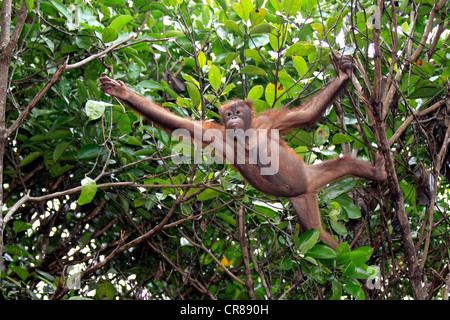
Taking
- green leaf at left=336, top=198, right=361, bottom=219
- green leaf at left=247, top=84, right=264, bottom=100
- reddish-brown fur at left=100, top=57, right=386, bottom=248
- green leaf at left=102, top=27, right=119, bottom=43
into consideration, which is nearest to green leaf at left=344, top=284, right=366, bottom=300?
reddish-brown fur at left=100, top=57, right=386, bottom=248

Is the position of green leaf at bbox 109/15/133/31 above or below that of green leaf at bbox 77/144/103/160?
above

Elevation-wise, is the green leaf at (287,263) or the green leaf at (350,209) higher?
the green leaf at (350,209)

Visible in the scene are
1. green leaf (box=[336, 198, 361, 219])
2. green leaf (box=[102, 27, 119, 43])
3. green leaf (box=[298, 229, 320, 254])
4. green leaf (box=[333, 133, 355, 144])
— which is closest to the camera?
green leaf (box=[298, 229, 320, 254])

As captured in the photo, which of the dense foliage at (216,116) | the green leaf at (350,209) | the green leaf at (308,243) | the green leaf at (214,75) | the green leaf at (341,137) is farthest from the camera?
the green leaf at (350,209)

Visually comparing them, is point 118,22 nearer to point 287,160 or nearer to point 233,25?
point 233,25

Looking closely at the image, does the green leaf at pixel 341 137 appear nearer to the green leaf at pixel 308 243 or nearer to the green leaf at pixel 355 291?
the green leaf at pixel 308 243

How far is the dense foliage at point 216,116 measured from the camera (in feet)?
12.2

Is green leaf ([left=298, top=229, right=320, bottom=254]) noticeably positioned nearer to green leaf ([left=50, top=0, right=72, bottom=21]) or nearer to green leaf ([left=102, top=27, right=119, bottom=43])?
green leaf ([left=102, top=27, right=119, bottom=43])

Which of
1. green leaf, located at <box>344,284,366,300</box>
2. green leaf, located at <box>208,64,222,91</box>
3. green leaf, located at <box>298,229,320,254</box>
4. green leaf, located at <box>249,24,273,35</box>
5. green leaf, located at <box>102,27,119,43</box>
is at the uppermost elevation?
green leaf, located at <box>102,27,119,43</box>

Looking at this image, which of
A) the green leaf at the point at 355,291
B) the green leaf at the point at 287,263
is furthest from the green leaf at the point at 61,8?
the green leaf at the point at 355,291

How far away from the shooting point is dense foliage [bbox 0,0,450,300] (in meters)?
3.72

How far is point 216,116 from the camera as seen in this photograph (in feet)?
14.7

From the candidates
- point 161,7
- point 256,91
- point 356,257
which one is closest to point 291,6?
point 256,91

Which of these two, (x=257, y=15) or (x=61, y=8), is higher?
(x=61, y=8)
